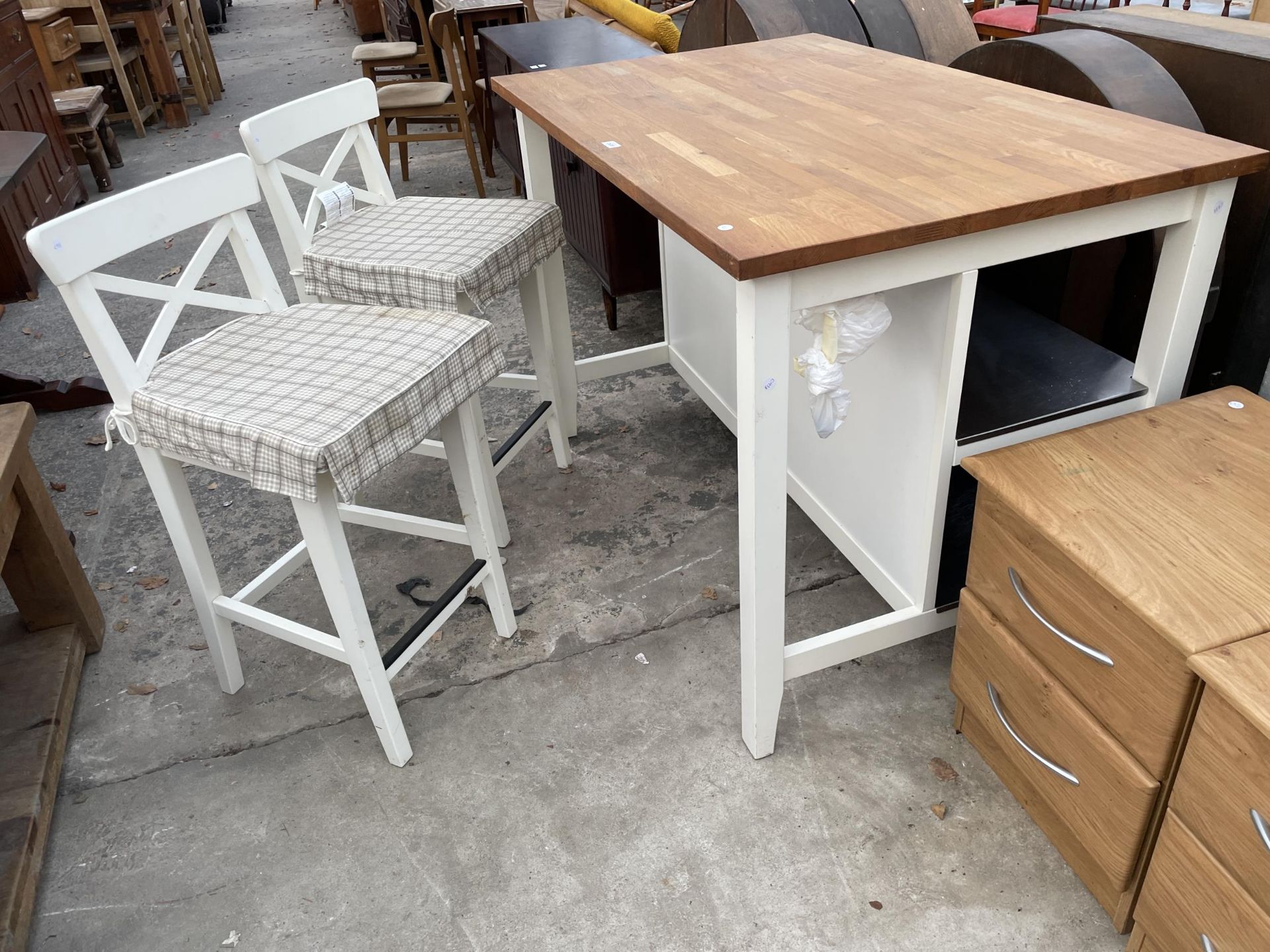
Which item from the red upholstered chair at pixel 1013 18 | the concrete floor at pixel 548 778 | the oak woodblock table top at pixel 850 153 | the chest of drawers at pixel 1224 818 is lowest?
the concrete floor at pixel 548 778

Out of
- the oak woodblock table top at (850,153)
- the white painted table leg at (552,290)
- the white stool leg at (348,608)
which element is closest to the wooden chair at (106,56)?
the white painted table leg at (552,290)

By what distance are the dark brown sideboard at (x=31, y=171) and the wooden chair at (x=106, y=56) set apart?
144 cm

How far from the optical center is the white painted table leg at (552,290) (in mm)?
2398

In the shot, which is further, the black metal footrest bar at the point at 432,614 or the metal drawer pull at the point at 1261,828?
the black metal footrest bar at the point at 432,614

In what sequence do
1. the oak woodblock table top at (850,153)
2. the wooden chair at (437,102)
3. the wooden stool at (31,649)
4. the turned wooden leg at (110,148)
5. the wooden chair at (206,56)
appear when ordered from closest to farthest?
the oak woodblock table top at (850,153), the wooden stool at (31,649), the wooden chair at (437,102), the turned wooden leg at (110,148), the wooden chair at (206,56)

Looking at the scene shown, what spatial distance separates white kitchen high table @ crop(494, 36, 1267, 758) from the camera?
1.31 meters

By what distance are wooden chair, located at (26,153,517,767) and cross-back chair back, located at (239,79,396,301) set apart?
0.19 metres

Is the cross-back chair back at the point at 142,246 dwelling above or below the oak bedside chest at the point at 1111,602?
above

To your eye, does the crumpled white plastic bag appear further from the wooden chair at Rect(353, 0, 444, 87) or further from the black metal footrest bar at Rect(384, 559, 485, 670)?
the wooden chair at Rect(353, 0, 444, 87)

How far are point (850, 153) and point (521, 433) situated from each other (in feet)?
3.91

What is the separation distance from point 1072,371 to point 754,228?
824mm

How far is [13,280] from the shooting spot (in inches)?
162

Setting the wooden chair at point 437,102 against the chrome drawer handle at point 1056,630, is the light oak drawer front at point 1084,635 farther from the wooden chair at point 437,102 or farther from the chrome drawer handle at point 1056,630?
the wooden chair at point 437,102

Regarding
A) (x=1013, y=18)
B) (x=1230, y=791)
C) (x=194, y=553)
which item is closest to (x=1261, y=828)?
(x=1230, y=791)
